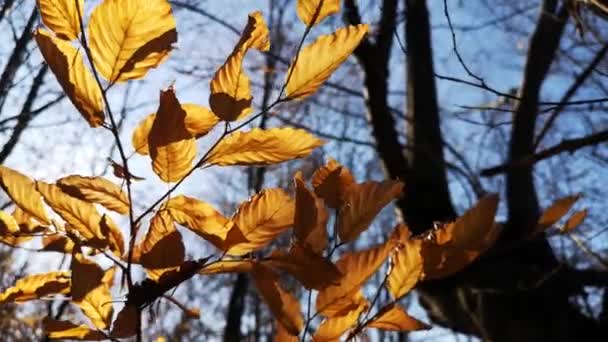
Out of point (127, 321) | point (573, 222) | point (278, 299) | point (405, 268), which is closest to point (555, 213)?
point (573, 222)

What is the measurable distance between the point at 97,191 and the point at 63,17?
126 mm

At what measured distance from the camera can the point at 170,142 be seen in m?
0.45

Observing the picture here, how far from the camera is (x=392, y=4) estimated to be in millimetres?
2090

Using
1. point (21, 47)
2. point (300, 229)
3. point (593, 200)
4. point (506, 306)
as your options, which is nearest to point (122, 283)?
point (300, 229)

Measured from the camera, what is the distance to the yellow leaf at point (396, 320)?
55 cm

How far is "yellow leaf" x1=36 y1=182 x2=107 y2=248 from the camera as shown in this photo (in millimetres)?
469

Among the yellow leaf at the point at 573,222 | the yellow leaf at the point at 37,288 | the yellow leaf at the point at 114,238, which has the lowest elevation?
the yellow leaf at the point at 37,288

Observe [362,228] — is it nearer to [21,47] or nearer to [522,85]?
[21,47]

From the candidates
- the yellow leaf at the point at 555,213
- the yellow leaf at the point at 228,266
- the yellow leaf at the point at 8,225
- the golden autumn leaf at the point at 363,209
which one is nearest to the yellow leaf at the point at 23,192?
the yellow leaf at the point at 8,225

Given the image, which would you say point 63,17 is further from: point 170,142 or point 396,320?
point 396,320

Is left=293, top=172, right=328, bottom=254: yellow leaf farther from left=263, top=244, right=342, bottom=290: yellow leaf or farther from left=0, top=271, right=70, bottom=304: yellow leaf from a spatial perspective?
left=0, top=271, right=70, bottom=304: yellow leaf

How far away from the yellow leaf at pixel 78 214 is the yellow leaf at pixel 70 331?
8cm

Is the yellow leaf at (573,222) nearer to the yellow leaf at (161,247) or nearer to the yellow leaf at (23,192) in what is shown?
the yellow leaf at (161,247)

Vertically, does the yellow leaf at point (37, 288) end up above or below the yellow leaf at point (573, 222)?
below
